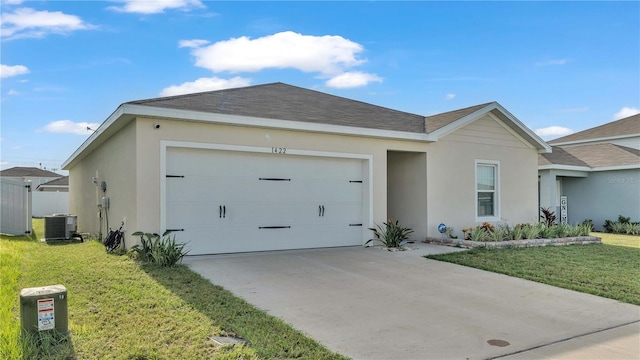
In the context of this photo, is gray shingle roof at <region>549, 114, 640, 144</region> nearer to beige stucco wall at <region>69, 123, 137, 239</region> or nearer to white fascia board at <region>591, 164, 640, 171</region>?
white fascia board at <region>591, 164, 640, 171</region>

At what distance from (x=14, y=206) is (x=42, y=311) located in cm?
1314

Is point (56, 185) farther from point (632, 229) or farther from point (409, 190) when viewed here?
point (632, 229)

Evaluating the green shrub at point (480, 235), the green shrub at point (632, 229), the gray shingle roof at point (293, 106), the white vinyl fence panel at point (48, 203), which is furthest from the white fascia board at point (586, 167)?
the white vinyl fence panel at point (48, 203)

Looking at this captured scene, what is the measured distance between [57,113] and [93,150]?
409 centimetres

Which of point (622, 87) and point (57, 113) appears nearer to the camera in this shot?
point (622, 87)

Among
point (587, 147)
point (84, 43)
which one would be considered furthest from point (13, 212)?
point (587, 147)

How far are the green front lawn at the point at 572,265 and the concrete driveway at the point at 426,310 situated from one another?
0.42 meters

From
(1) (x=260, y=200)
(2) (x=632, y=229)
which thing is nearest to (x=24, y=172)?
(1) (x=260, y=200)

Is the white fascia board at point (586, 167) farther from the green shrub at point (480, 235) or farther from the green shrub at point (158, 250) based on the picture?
the green shrub at point (158, 250)

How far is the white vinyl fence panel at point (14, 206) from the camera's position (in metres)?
14.5

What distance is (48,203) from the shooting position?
27.7 meters

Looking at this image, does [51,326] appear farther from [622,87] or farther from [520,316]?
[622,87]

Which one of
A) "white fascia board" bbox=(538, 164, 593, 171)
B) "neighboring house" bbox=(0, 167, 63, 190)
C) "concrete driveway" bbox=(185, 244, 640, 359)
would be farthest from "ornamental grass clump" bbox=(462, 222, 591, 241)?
"neighboring house" bbox=(0, 167, 63, 190)

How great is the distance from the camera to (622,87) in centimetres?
1484
